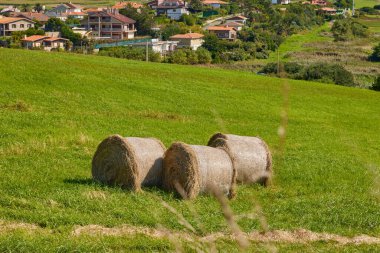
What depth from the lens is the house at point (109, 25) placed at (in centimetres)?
9319

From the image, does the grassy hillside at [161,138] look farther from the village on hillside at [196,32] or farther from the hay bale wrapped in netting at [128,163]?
the village on hillside at [196,32]

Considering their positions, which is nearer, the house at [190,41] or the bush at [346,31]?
the house at [190,41]

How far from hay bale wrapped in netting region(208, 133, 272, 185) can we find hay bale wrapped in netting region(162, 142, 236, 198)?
807 millimetres

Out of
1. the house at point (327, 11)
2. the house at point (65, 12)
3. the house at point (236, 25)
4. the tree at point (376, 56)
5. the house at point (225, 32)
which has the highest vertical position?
the house at point (327, 11)

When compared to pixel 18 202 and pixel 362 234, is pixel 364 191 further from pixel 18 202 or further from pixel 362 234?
pixel 18 202

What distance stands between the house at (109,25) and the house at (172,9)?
21.3 m

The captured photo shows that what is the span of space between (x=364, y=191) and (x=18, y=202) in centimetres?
734

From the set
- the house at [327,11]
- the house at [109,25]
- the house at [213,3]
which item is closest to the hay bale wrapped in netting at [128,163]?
the house at [109,25]

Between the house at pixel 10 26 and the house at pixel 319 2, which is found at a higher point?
the house at pixel 319 2

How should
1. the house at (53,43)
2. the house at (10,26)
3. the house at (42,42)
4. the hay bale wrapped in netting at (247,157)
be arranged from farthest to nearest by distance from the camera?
the house at (10,26)
the house at (42,42)
the house at (53,43)
the hay bale wrapped in netting at (247,157)

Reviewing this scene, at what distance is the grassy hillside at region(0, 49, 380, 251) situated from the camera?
33.7 ft

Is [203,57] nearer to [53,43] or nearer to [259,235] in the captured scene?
[53,43]

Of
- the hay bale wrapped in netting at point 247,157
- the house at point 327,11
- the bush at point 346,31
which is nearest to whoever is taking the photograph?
the hay bale wrapped in netting at point 247,157

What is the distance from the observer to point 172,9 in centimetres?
11769
